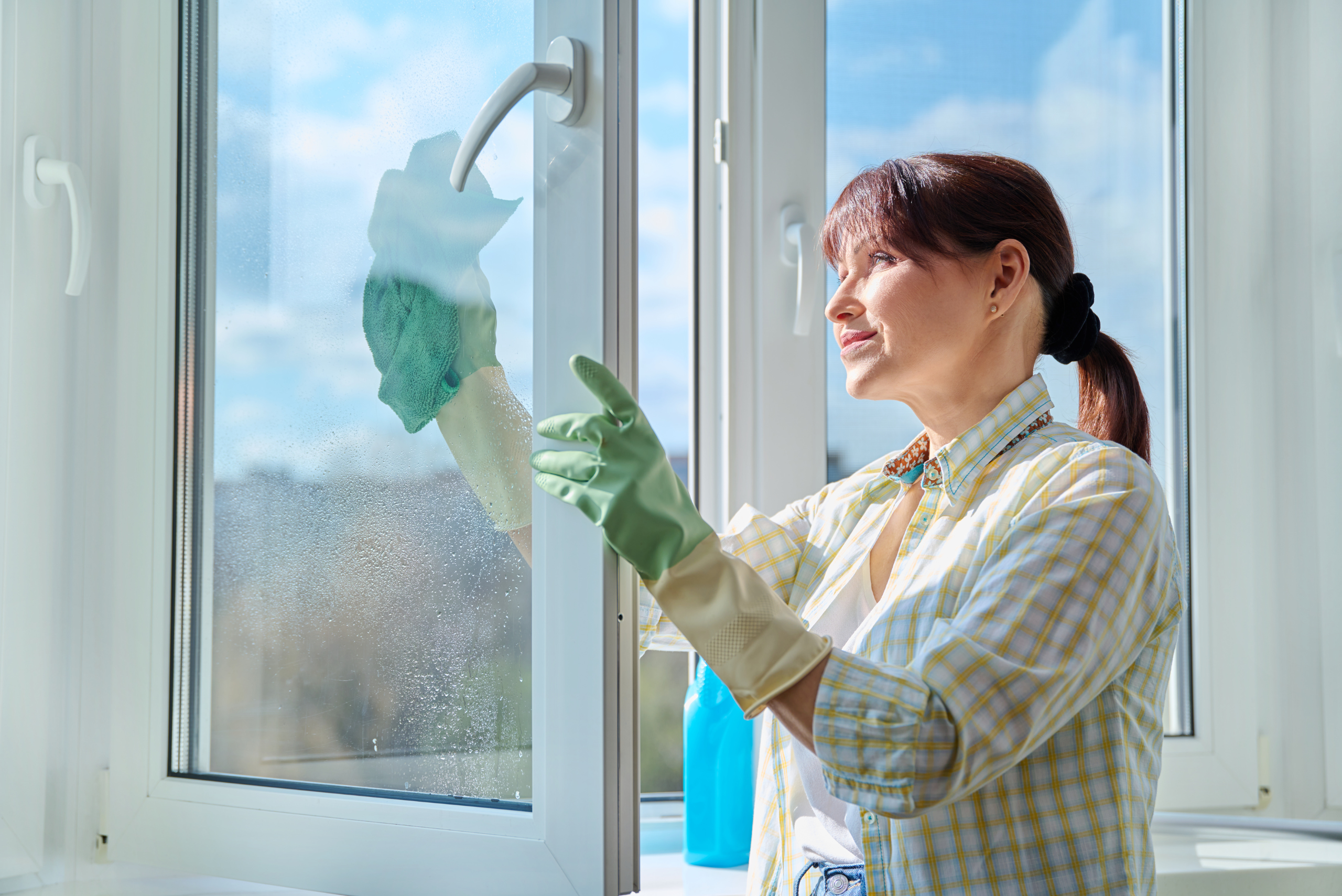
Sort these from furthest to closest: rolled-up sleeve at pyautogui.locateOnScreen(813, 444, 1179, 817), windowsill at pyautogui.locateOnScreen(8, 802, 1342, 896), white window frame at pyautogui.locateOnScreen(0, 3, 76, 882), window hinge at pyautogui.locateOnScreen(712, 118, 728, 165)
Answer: window hinge at pyautogui.locateOnScreen(712, 118, 728, 165), windowsill at pyautogui.locateOnScreen(8, 802, 1342, 896), white window frame at pyautogui.locateOnScreen(0, 3, 76, 882), rolled-up sleeve at pyautogui.locateOnScreen(813, 444, 1179, 817)

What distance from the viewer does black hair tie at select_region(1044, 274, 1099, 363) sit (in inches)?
38.8

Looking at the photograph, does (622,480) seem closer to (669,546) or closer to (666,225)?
(669,546)

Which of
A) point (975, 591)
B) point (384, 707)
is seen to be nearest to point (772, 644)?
point (975, 591)

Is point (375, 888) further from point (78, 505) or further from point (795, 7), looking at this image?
point (795, 7)

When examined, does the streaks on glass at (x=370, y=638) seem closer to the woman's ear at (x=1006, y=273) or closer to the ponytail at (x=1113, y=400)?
the woman's ear at (x=1006, y=273)

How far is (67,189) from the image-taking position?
3.19 feet

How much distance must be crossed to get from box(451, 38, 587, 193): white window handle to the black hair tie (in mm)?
528

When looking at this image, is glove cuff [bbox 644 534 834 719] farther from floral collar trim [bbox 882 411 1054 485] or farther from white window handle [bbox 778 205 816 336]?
white window handle [bbox 778 205 816 336]

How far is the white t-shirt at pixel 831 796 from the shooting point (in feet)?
2.90

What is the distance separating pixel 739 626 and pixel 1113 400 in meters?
0.55

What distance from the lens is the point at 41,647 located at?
96 cm

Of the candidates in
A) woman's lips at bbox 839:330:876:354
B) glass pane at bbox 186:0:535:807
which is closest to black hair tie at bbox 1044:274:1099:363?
woman's lips at bbox 839:330:876:354

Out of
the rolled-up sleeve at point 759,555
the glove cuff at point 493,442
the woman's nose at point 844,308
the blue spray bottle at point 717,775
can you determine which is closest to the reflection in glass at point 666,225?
the blue spray bottle at point 717,775

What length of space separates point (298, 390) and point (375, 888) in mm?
→ 463
